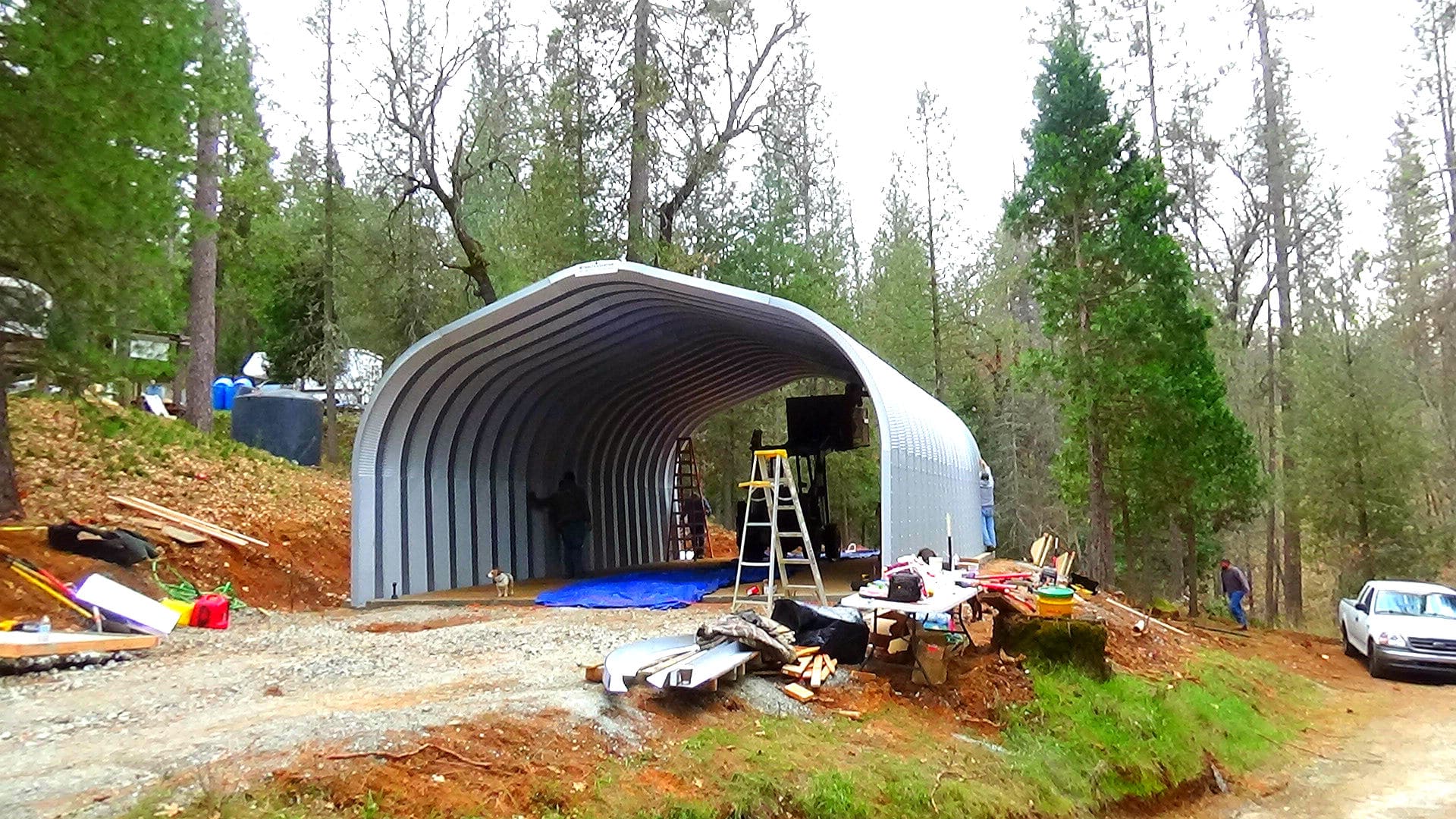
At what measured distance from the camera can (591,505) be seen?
19.2 meters

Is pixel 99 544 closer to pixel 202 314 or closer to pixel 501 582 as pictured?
pixel 501 582

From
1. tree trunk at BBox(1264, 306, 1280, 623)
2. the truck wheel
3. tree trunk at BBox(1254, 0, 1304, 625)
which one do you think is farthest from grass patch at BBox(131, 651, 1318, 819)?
tree trunk at BBox(1264, 306, 1280, 623)

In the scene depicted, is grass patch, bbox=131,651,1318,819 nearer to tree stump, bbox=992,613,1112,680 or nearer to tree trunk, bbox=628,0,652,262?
tree stump, bbox=992,613,1112,680

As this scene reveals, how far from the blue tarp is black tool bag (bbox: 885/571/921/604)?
4545 millimetres

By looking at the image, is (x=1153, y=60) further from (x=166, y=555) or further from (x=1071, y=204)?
(x=166, y=555)

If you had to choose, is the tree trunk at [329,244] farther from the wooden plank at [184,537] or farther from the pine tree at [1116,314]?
the pine tree at [1116,314]

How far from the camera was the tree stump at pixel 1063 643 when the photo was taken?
363 inches

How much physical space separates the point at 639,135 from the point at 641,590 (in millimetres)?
11495

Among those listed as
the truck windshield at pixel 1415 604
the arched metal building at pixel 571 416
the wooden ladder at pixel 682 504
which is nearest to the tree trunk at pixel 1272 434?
the arched metal building at pixel 571 416

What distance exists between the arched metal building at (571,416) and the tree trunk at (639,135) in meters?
3.77

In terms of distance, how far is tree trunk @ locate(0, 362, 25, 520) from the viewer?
10875mm

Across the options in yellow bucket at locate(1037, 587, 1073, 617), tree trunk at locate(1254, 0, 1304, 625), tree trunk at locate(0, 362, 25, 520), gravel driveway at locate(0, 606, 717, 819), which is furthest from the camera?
tree trunk at locate(1254, 0, 1304, 625)

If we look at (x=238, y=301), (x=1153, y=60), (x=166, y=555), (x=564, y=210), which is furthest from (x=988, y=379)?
(x=166, y=555)

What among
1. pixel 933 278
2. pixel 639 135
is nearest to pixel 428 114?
pixel 639 135
